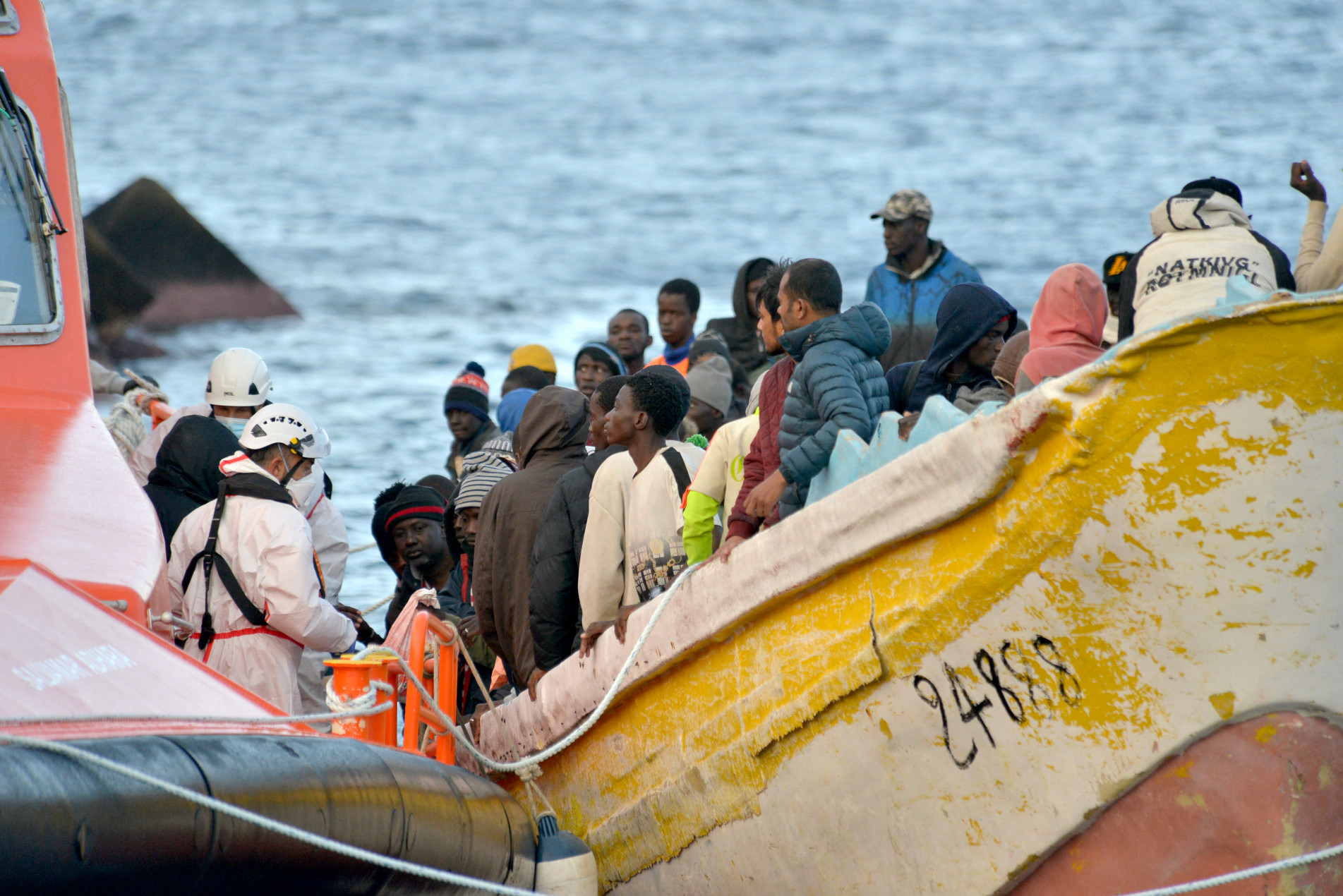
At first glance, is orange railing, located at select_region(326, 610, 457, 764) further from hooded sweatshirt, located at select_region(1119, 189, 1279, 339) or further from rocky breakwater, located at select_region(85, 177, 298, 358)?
rocky breakwater, located at select_region(85, 177, 298, 358)

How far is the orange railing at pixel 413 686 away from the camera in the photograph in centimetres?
452

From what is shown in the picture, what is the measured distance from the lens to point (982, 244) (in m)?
33.9

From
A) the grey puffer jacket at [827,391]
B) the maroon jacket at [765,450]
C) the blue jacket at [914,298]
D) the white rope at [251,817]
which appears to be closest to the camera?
the white rope at [251,817]

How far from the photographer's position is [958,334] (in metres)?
4.98

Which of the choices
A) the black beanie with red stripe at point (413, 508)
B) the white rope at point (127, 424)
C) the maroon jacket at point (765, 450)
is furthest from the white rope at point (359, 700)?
the white rope at point (127, 424)

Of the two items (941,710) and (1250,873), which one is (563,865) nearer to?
(941,710)

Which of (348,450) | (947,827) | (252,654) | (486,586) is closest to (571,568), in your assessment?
(486,586)

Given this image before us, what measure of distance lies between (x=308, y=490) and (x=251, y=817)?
3546 millimetres

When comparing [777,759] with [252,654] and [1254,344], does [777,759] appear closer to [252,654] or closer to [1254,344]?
[1254,344]

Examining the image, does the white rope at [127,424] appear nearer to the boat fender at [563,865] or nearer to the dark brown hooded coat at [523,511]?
the dark brown hooded coat at [523,511]

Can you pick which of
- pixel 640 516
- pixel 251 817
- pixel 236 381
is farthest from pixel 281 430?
pixel 251 817

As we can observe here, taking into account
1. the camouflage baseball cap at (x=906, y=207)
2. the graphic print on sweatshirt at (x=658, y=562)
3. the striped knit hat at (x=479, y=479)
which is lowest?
the graphic print on sweatshirt at (x=658, y=562)

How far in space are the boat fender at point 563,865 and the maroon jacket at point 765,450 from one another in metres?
1.10

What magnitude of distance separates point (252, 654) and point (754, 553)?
7.57ft
